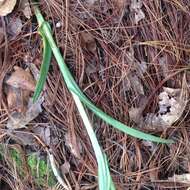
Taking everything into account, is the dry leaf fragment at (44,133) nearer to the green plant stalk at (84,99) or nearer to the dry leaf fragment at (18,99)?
the dry leaf fragment at (18,99)

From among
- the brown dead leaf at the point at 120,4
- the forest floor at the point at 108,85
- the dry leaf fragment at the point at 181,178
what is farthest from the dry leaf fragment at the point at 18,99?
the dry leaf fragment at the point at 181,178

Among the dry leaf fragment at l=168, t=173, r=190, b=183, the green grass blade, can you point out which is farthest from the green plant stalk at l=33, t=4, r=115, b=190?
the dry leaf fragment at l=168, t=173, r=190, b=183

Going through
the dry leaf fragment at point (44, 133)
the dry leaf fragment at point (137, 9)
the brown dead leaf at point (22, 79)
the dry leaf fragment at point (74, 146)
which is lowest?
the dry leaf fragment at point (74, 146)

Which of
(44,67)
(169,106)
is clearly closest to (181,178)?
(169,106)

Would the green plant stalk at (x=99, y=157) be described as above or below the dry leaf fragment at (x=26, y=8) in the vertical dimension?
below

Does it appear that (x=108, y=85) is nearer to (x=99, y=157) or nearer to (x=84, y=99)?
(x=84, y=99)

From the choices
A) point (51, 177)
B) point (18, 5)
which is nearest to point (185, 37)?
point (18, 5)

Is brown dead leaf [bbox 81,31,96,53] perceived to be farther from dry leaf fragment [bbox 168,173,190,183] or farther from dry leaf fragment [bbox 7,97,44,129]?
dry leaf fragment [bbox 168,173,190,183]
